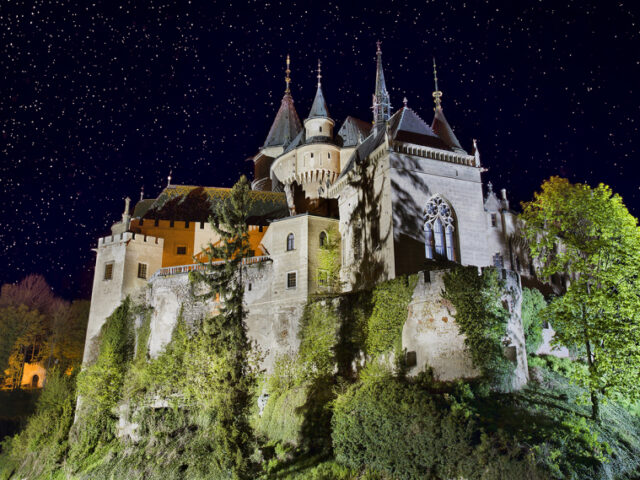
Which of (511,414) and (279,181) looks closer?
(511,414)

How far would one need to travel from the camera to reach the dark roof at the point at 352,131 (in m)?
55.2

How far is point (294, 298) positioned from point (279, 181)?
20.0 m

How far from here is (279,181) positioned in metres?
57.9

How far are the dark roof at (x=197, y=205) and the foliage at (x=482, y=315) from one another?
25.8 meters

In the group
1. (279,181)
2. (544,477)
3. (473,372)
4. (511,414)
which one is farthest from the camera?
(279,181)

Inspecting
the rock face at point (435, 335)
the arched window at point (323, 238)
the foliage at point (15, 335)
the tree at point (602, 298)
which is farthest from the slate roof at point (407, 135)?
the foliage at point (15, 335)

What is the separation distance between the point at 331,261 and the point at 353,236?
237 centimetres

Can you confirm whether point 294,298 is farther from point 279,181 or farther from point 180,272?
point 279,181

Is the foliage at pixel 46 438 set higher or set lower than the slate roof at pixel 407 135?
lower

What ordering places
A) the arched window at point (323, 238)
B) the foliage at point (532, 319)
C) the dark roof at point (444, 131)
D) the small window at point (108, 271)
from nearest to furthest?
1. the foliage at point (532, 319)
2. the arched window at point (323, 238)
3. the dark roof at point (444, 131)
4. the small window at point (108, 271)

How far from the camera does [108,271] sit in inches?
1870

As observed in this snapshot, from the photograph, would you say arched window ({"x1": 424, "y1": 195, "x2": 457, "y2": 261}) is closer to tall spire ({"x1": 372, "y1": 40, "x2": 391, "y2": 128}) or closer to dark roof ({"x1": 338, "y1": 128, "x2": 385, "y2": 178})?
dark roof ({"x1": 338, "y1": 128, "x2": 385, "y2": 178})

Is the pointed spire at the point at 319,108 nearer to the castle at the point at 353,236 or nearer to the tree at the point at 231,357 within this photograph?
the castle at the point at 353,236

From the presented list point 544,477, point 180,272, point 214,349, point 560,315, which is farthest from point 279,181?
point 544,477
